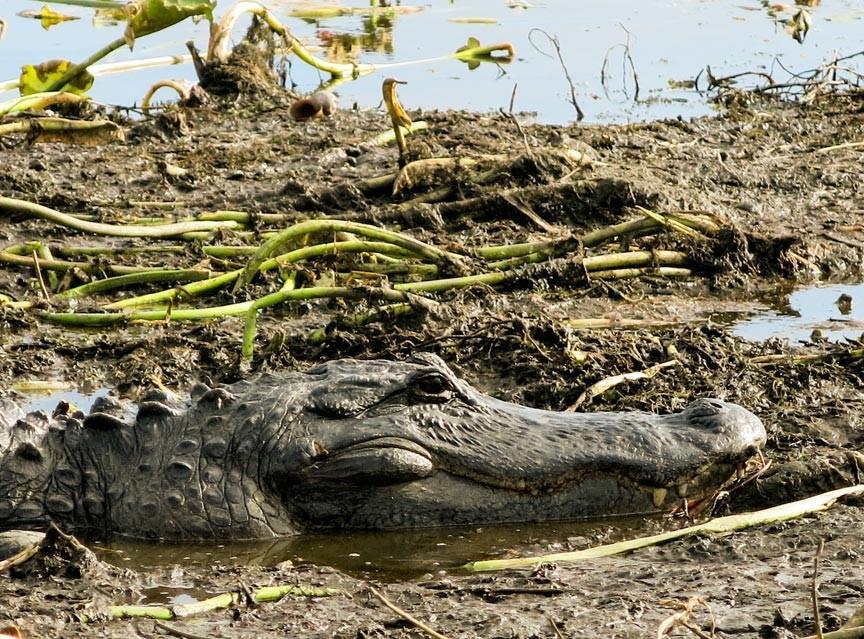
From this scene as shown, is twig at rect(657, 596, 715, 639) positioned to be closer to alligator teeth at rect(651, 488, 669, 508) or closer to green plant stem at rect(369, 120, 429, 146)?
alligator teeth at rect(651, 488, 669, 508)

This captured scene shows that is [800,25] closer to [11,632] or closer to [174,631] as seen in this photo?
[174,631]

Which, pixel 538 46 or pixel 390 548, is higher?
pixel 538 46

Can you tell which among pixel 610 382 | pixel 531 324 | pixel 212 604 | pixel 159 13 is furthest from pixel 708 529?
pixel 159 13

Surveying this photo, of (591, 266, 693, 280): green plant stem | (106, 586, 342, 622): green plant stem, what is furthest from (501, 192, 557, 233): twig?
(106, 586, 342, 622): green plant stem

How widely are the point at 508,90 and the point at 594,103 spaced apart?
826 millimetres

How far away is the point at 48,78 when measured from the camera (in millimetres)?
9625

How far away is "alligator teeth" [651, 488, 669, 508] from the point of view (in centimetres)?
→ 471

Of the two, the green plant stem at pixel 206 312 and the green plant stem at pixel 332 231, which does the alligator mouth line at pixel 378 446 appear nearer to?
the green plant stem at pixel 206 312

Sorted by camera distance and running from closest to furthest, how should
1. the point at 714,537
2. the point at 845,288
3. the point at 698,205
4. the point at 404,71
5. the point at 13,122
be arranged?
the point at 714,537, the point at 845,288, the point at 698,205, the point at 13,122, the point at 404,71

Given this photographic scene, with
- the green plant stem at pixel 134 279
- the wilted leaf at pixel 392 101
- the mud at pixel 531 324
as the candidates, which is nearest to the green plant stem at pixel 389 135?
the mud at pixel 531 324

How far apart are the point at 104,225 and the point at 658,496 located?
396 centimetres

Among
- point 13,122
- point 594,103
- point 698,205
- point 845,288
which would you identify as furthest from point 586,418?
point 594,103

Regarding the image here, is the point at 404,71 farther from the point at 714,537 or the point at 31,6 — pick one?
the point at 714,537

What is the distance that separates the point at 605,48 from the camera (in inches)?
528
